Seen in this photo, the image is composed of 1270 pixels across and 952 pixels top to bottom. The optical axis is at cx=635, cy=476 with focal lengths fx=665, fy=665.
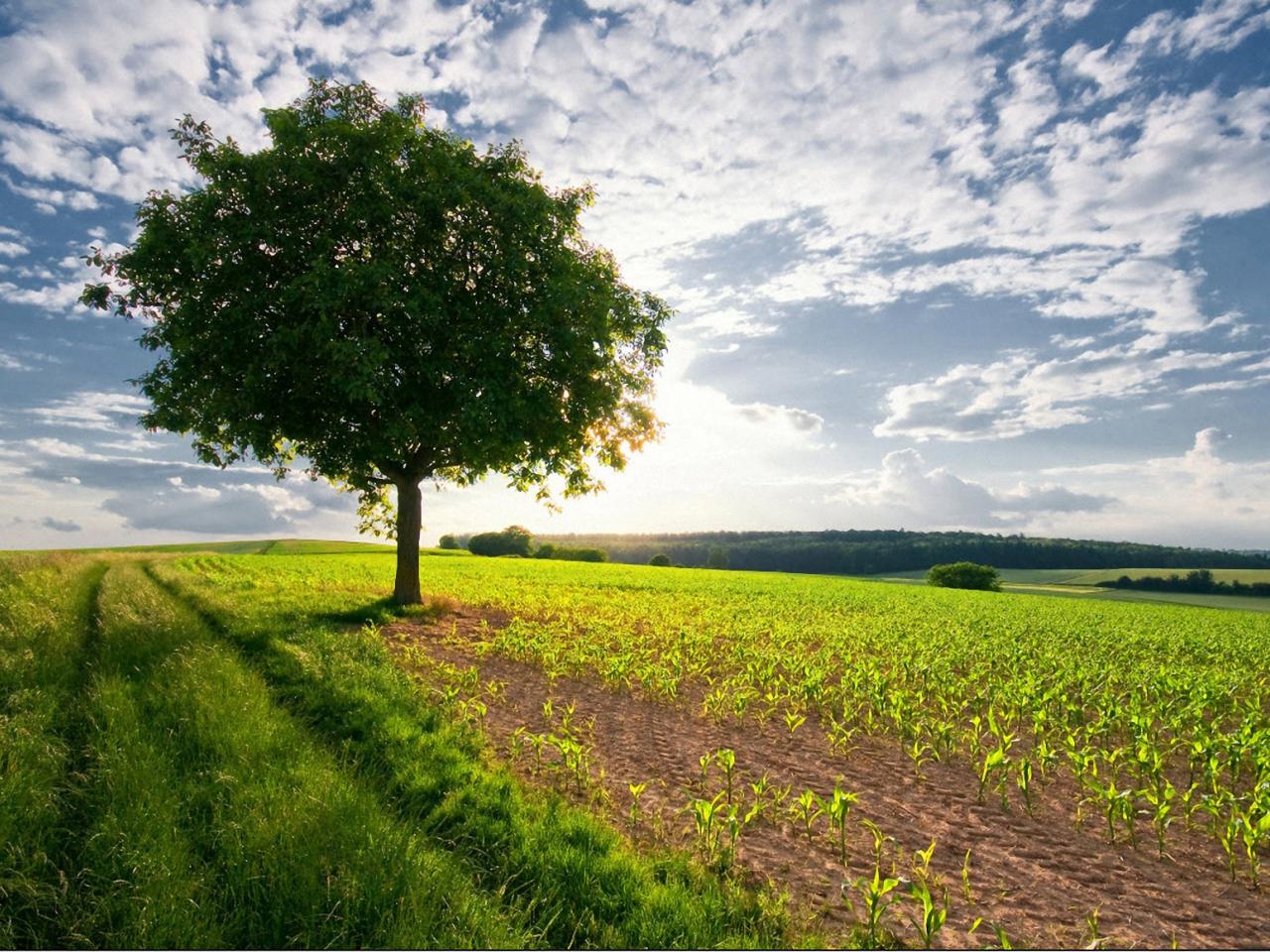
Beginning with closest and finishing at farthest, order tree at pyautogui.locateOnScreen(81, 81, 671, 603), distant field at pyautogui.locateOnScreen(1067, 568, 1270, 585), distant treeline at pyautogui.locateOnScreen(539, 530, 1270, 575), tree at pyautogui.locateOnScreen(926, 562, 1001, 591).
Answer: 1. tree at pyautogui.locateOnScreen(81, 81, 671, 603)
2. tree at pyautogui.locateOnScreen(926, 562, 1001, 591)
3. distant field at pyautogui.locateOnScreen(1067, 568, 1270, 585)
4. distant treeline at pyautogui.locateOnScreen(539, 530, 1270, 575)

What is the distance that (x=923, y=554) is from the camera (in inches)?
4284

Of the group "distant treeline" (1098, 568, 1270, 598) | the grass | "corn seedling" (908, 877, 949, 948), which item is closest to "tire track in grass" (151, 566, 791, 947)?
the grass

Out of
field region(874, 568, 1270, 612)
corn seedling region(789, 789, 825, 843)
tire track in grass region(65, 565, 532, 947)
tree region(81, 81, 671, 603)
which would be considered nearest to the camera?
tire track in grass region(65, 565, 532, 947)

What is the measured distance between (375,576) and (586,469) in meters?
20.6

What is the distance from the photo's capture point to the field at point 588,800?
500 cm

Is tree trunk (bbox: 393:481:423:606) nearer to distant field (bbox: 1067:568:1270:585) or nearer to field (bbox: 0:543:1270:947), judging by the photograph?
field (bbox: 0:543:1270:947)

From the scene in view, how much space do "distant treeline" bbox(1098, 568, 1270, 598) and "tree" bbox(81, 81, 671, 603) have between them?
85011 millimetres

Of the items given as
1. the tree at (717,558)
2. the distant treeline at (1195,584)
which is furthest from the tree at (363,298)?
the tree at (717,558)

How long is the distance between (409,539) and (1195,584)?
92.2m

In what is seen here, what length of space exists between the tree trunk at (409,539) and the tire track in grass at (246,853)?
14.5 m

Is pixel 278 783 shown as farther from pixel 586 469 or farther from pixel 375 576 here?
pixel 375 576

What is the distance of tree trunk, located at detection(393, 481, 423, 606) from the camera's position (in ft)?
76.2

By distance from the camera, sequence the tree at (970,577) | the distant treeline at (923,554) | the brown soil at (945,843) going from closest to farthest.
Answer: the brown soil at (945,843) → the tree at (970,577) → the distant treeline at (923,554)

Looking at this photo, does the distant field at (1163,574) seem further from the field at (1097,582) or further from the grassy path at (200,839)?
the grassy path at (200,839)
